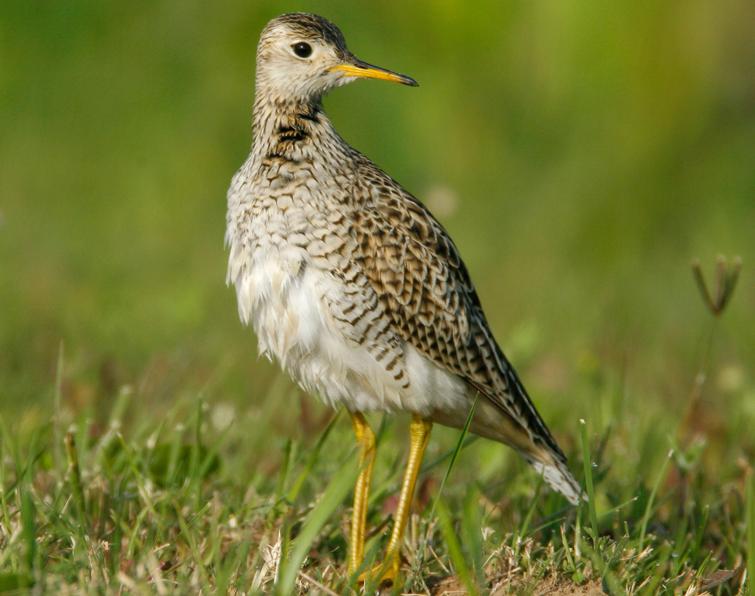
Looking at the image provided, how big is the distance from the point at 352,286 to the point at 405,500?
0.87m

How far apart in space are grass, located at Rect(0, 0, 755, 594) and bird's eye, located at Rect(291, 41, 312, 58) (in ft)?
4.85

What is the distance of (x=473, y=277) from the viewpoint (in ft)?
32.0

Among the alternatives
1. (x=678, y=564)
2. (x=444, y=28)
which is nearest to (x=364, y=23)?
(x=444, y=28)

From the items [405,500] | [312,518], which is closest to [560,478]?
[405,500]

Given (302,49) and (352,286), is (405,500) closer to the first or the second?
(352,286)

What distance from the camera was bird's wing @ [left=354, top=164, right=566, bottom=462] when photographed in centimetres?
490

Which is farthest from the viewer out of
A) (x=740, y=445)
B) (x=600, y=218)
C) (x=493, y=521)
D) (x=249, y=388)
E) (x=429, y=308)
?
(x=600, y=218)

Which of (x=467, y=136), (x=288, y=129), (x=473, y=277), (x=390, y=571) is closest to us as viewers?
(x=390, y=571)

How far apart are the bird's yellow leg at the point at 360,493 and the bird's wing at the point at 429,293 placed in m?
0.49

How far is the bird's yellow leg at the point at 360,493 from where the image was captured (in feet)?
15.6

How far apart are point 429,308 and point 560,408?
1.97 m

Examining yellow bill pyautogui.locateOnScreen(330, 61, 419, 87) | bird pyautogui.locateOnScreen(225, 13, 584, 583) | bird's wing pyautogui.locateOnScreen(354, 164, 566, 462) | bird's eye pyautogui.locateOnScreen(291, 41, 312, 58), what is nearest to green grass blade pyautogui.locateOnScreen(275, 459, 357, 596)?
bird pyautogui.locateOnScreen(225, 13, 584, 583)

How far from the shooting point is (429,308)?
500 centimetres

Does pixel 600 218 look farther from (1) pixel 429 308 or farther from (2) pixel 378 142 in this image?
(1) pixel 429 308
